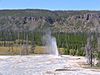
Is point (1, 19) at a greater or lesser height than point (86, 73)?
greater

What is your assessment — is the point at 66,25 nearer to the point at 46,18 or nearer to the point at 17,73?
the point at 46,18

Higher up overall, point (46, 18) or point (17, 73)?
point (46, 18)

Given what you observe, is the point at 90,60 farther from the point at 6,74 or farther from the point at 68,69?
the point at 6,74

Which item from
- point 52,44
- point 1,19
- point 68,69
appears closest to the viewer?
point 68,69

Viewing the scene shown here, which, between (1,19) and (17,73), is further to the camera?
(1,19)

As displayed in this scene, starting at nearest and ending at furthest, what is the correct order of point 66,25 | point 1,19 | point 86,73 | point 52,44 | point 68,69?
point 86,73 < point 68,69 < point 52,44 < point 1,19 < point 66,25

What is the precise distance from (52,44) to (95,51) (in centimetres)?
3696

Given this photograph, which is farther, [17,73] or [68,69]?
[68,69]

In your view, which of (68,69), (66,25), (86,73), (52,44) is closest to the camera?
(86,73)

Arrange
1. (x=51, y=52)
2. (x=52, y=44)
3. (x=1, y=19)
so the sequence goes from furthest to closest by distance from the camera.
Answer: (x=1, y=19)
(x=52, y=44)
(x=51, y=52)

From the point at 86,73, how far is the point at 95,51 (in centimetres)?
1248

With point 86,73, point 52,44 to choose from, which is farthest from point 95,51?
point 52,44

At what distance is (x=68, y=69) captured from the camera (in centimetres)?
4850

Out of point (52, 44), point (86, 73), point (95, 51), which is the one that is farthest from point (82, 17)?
point (86, 73)
